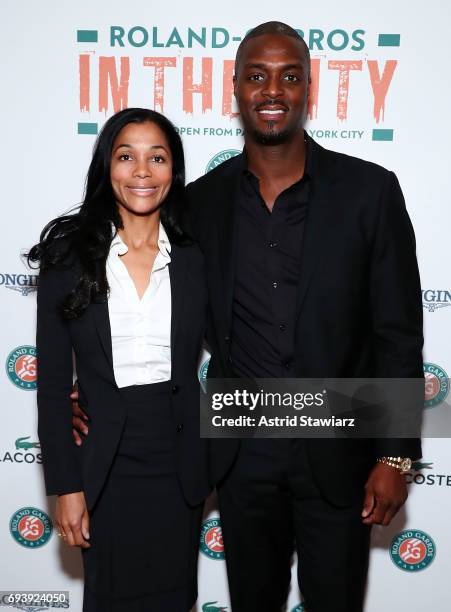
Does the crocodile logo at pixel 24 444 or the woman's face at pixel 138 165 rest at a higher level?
the woman's face at pixel 138 165

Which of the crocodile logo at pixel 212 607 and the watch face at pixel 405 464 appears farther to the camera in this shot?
the crocodile logo at pixel 212 607

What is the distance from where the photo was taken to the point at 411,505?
7.76 feet

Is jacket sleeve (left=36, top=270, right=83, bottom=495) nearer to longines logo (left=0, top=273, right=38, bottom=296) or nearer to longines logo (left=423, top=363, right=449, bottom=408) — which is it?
longines logo (left=0, top=273, right=38, bottom=296)

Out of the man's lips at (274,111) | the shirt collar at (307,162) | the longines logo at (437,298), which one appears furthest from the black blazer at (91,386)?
the longines logo at (437,298)

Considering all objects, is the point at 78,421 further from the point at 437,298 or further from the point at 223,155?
the point at 437,298

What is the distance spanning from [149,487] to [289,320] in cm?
58

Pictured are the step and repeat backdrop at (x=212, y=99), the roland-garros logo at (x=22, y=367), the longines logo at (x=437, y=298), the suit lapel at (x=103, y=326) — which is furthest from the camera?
the roland-garros logo at (x=22, y=367)

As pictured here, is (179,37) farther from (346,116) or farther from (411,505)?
(411,505)

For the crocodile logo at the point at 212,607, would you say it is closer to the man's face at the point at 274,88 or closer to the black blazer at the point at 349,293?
the black blazer at the point at 349,293

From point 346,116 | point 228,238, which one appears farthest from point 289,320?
point 346,116

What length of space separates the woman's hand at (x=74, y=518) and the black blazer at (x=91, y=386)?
0.08 feet

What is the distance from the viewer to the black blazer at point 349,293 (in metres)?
1.66

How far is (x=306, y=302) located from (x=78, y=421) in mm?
696

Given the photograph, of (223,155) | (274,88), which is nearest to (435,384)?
(223,155)
